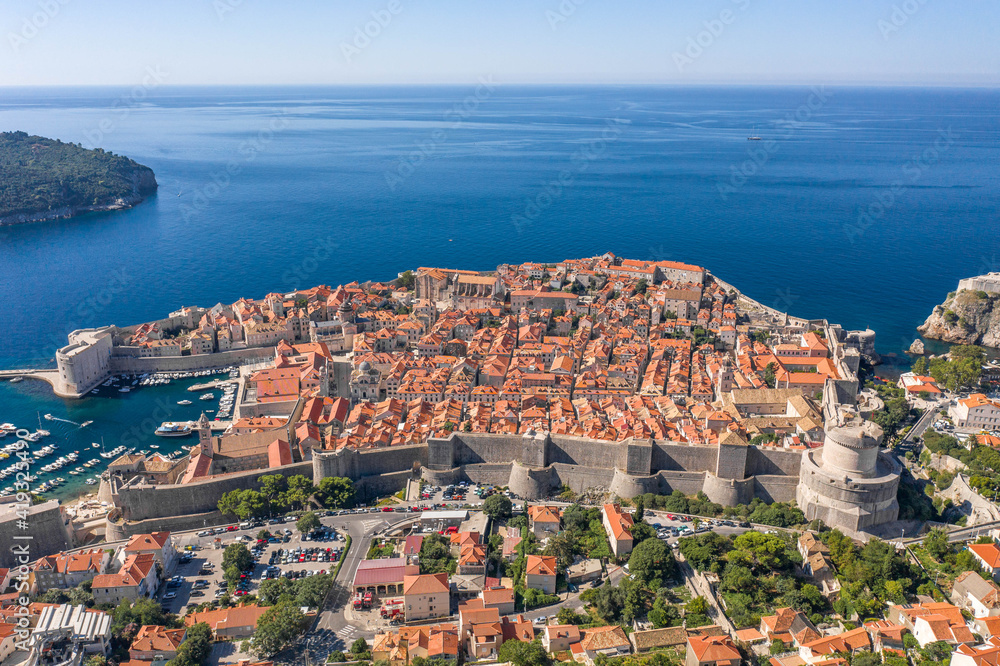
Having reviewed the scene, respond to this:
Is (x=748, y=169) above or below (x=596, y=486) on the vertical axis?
above

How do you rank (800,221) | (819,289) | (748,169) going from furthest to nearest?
(748,169)
(800,221)
(819,289)

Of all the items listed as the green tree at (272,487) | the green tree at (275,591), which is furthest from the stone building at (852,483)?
the green tree at (272,487)

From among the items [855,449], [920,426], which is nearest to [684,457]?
[855,449]

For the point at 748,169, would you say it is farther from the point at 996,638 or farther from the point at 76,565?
the point at 76,565

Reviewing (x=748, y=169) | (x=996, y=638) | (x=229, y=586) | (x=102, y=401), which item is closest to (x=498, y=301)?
(x=102, y=401)

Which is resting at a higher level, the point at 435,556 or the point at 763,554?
the point at 763,554

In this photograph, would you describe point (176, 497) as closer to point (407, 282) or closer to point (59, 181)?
point (407, 282)
